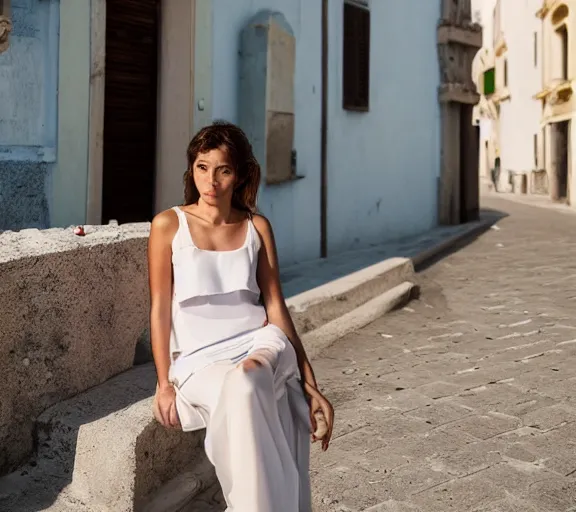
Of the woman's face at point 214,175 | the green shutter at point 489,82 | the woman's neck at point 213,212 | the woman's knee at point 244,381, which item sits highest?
the green shutter at point 489,82

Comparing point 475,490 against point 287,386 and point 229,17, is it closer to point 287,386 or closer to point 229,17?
point 287,386

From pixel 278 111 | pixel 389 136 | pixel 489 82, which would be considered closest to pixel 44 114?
pixel 278 111

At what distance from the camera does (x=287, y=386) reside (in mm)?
2387

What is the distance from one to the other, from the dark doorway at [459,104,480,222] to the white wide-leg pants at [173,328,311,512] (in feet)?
37.9

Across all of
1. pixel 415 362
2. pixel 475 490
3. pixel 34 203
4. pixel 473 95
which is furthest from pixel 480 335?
pixel 473 95

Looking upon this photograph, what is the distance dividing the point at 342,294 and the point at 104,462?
3569 millimetres

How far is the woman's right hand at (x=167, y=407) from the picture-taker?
2.32 metres

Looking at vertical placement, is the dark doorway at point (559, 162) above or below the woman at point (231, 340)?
above

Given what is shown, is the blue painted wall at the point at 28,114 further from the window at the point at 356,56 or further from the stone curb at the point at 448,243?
the window at the point at 356,56

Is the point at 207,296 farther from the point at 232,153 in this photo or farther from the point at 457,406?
the point at 457,406

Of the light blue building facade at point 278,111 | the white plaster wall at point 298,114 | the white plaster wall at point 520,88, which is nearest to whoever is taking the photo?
the light blue building facade at point 278,111

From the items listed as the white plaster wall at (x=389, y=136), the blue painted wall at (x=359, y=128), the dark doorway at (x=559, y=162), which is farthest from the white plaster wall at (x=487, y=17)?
the blue painted wall at (x=359, y=128)

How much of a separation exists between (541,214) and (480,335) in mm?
12647

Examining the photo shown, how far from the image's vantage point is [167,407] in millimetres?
2324
